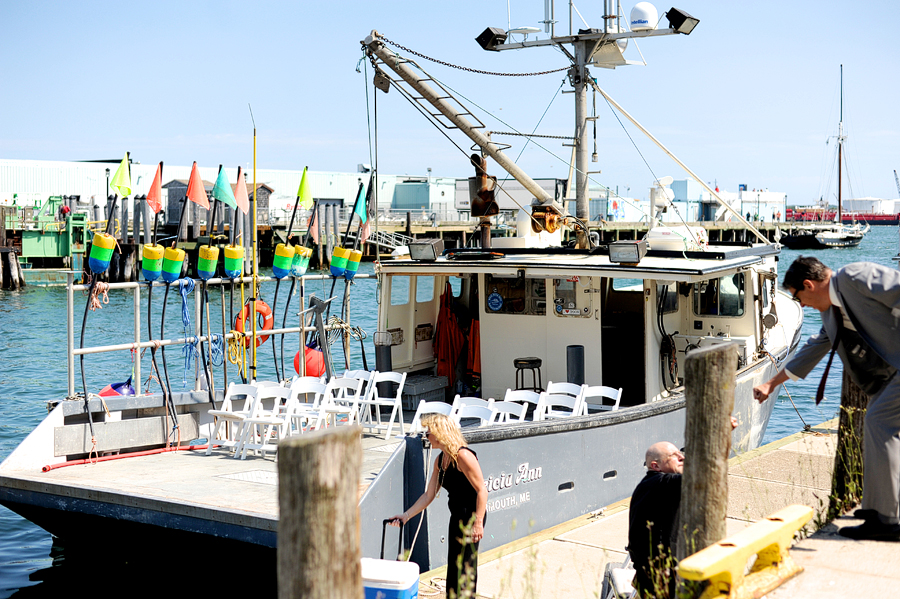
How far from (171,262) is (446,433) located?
478cm

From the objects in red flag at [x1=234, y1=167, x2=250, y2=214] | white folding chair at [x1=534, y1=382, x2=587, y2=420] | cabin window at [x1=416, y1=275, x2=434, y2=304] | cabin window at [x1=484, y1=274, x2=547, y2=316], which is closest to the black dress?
white folding chair at [x1=534, y1=382, x2=587, y2=420]

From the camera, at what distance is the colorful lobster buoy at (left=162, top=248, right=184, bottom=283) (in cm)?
898

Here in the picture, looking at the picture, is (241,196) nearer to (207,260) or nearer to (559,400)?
(207,260)

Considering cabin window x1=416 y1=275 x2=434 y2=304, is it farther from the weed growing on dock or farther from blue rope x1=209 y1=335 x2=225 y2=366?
the weed growing on dock

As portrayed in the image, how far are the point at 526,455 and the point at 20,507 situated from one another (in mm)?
4339

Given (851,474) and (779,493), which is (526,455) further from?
(851,474)

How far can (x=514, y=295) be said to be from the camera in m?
10.7

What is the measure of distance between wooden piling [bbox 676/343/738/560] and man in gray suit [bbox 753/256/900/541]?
0.50 m

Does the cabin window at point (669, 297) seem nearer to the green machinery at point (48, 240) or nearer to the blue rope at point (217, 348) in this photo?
the blue rope at point (217, 348)

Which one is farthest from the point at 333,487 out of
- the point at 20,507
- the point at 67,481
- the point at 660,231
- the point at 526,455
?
the point at 660,231

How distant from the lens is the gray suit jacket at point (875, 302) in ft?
14.1

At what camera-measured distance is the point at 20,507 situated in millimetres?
7672

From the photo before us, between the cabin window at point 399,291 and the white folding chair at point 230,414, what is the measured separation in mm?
2345

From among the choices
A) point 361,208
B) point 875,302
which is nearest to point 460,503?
→ point 875,302
